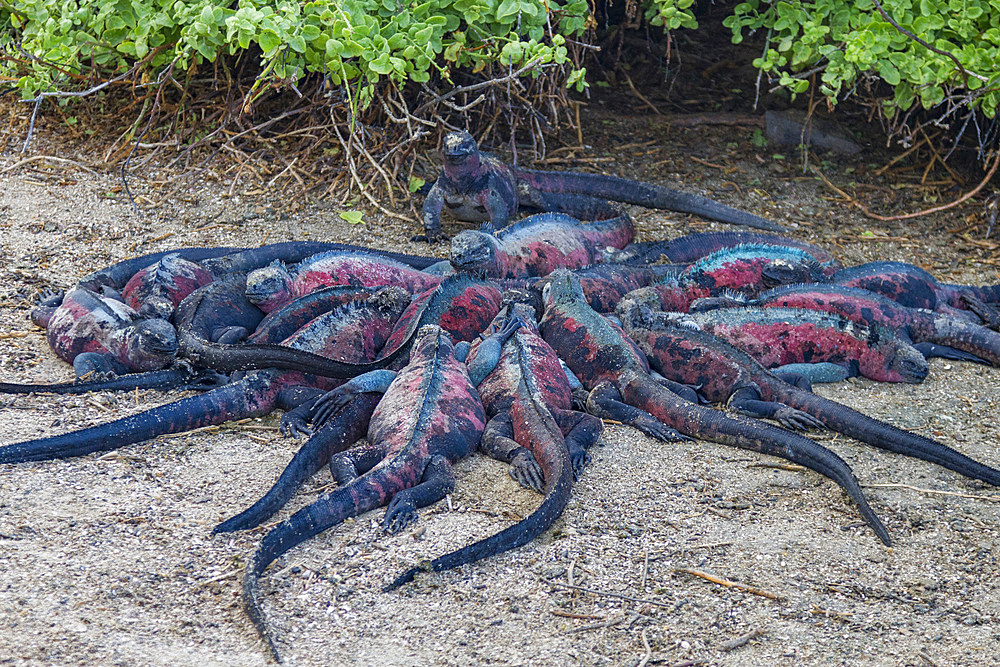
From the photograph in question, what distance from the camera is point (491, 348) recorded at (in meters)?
4.29

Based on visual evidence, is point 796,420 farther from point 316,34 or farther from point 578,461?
point 316,34

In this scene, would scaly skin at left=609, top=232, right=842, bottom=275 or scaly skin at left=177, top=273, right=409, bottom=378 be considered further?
scaly skin at left=609, top=232, right=842, bottom=275

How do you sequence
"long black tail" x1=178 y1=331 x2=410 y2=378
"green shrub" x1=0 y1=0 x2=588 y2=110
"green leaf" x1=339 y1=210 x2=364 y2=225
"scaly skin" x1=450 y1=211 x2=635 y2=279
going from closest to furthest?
1. "long black tail" x1=178 y1=331 x2=410 y2=378
2. "green shrub" x1=0 y1=0 x2=588 y2=110
3. "scaly skin" x1=450 y1=211 x2=635 y2=279
4. "green leaf" x1=339 y1=210 x2=364 y2=225

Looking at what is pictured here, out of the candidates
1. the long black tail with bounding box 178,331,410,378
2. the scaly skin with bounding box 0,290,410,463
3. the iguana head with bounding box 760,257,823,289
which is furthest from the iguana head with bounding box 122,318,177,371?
the iguana head with bounding box 760,257,823,289

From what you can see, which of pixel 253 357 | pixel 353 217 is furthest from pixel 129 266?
pixel 253 357

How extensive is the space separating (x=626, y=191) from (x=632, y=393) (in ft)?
8.97

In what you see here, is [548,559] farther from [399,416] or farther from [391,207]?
[391,207]

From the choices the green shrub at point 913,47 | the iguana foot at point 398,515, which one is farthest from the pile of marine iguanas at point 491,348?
the green shrub at point 913,47

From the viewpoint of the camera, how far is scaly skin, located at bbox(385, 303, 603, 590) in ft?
9.84

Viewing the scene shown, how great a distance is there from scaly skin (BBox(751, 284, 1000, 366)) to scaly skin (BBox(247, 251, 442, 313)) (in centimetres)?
196

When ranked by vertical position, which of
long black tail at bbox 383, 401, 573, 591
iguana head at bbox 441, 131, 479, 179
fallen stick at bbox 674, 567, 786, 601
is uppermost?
iguana head at bbox 441, 131, 479, 179

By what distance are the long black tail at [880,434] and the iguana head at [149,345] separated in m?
2.84

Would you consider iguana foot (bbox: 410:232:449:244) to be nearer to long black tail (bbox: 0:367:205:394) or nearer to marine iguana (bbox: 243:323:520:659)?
marine iguana (bbox: 243:323:520:659)

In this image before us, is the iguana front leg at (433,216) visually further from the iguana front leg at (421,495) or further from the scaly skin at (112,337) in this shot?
the iguana front leg at (421,495)
